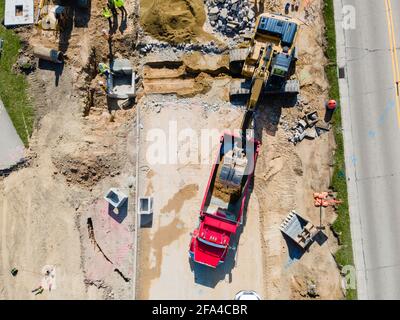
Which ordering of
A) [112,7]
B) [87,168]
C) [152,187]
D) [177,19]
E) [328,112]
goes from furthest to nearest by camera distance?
[112,7] → [177,19] → [328,112] → [87,168] → [152,187]

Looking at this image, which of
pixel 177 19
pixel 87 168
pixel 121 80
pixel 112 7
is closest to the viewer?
pixel 87 168

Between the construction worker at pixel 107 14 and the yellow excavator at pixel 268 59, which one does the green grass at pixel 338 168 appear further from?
the construction worker at pixel 107 14

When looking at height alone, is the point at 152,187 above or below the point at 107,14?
below

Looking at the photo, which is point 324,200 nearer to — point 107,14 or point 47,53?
point 107,14

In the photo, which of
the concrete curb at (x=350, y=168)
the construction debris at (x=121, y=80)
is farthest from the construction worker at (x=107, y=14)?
the concrete curb at (x=350, y=168)

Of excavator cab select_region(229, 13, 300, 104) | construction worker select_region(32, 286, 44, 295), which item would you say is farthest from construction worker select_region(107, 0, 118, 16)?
construction worker select_region(32, 286, 44, 295)

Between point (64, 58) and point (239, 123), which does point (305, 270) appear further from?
point (64, 58)

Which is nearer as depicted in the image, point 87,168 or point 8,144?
point 87,168

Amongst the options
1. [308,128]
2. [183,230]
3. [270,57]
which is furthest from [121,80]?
[308,128]
